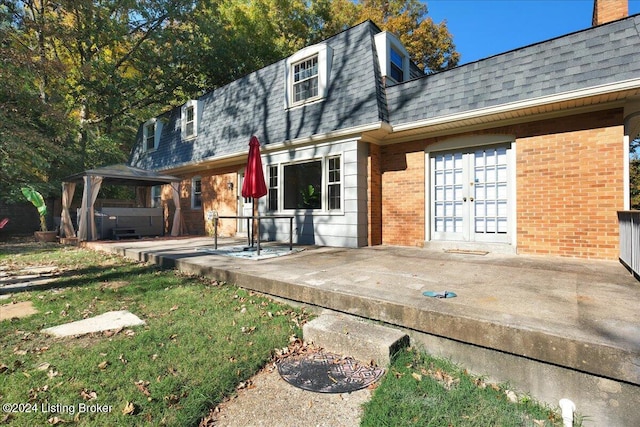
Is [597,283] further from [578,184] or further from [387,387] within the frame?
[387,387]

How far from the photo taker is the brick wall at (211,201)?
11.4m

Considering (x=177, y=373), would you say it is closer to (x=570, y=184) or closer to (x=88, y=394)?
(x=88, y=394)

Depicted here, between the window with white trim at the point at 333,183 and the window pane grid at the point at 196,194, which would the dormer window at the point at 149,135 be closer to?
the window pane grid at the point at 196,194

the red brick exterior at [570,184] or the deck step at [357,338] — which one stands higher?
the red brick exterior at [570,184]

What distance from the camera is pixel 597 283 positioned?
12.3ft

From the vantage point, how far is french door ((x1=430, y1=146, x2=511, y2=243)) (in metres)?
6.64

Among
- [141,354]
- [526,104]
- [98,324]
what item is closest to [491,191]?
[526,104]

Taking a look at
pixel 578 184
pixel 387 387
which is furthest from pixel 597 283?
pixel 387 387

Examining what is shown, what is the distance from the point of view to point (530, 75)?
584cm

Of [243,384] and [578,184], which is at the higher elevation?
[578,184]

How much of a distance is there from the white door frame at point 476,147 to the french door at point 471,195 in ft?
0.22

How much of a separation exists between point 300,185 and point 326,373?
7.10 m

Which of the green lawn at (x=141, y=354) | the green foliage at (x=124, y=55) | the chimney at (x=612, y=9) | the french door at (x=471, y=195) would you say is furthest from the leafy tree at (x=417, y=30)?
the green lawn at (x=141, y=354)

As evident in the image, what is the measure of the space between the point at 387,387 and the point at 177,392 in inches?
59.7
